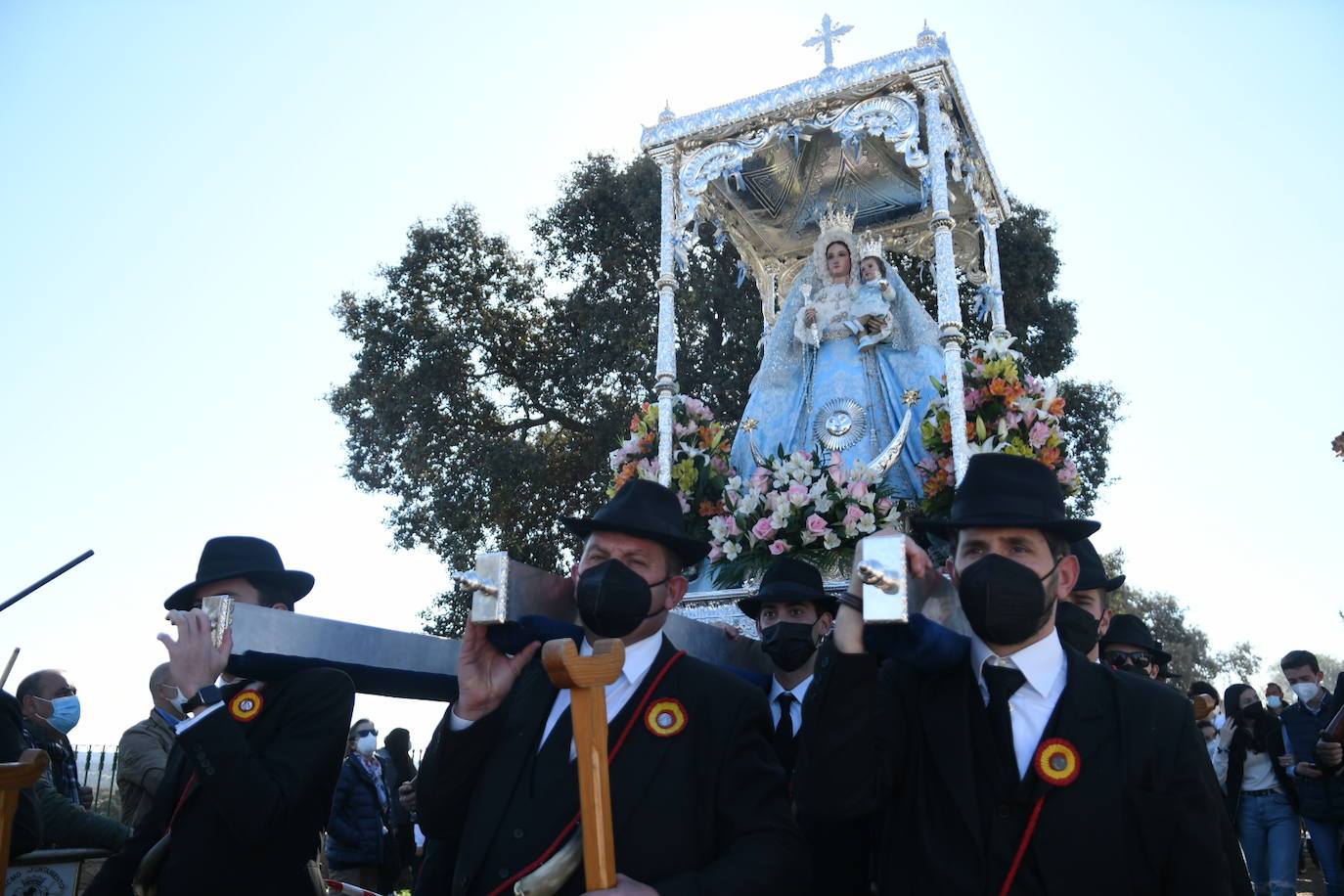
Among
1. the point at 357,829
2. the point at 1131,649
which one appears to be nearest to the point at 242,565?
the point at 1131,649

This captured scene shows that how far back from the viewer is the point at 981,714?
2.55m

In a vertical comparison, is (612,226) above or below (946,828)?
above

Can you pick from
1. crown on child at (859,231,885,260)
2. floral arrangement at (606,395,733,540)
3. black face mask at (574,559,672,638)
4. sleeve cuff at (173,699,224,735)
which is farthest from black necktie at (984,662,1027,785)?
crown on child at (859,231,885,260)

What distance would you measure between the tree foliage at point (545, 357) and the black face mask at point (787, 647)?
10.7 metres

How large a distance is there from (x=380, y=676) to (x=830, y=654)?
1871 millimetres

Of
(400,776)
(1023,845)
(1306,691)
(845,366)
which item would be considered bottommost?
(400,776)

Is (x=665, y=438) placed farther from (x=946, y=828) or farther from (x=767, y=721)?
(x=946, y=828)

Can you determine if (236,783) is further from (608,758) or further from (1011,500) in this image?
(1011,500)

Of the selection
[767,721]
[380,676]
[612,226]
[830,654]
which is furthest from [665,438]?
[612,226]

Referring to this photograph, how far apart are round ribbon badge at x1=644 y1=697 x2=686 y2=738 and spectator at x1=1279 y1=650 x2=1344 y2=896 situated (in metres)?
5.27

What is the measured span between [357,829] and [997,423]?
18.6ft

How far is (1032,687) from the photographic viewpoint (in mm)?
2539

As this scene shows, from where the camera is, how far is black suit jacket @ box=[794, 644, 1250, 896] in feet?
7.57

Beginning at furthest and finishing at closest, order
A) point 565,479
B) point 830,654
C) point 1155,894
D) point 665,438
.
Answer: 1. point 565,479
2. point 665,438
3. point 830,654
4. point 1155,894
